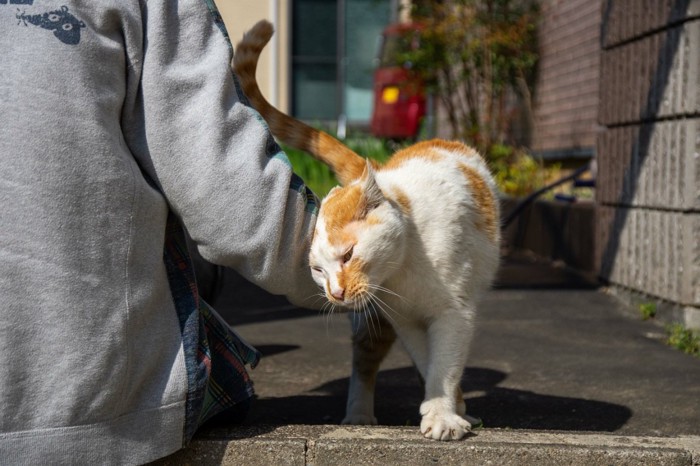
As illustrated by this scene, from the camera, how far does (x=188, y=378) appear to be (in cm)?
220

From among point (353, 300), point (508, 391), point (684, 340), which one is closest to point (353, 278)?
point (353, 300)

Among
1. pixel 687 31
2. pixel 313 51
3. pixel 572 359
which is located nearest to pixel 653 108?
pixel 687 31

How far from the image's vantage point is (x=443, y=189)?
9.14 feet

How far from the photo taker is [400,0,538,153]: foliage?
395 inches

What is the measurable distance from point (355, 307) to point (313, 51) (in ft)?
41.5

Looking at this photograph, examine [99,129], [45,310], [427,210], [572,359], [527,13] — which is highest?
[527,13]

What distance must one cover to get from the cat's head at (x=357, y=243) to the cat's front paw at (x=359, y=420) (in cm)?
54

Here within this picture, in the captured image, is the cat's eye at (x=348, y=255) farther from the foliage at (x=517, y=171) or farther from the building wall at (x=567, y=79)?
the foliage at (x=517, y=171)

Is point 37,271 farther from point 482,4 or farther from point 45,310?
point 482,4

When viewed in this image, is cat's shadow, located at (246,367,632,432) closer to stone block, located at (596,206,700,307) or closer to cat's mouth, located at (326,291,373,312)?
cat's mouth, located at (326,291,373,312)

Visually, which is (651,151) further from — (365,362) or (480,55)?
(480,55)

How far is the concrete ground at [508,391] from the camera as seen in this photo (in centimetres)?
239

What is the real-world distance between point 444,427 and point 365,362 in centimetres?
67

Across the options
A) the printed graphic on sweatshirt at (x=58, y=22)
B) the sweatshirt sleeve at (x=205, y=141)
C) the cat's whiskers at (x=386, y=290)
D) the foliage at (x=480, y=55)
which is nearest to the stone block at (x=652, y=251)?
the cat's whiskers at (x=386, y=290)
